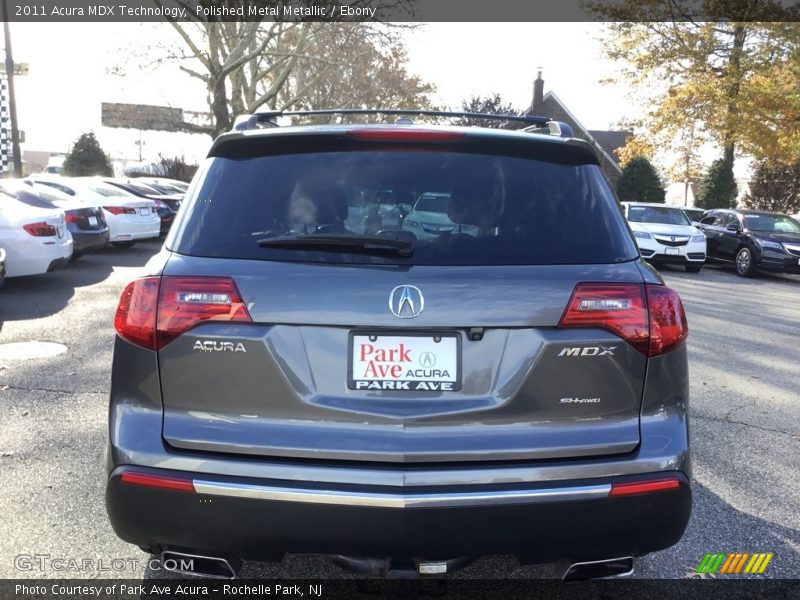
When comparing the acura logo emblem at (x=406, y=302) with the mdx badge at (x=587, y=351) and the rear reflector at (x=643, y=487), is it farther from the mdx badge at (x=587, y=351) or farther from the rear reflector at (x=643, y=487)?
the rear reflector at (x=643, y=487)

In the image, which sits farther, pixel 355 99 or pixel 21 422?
pixel 355 99

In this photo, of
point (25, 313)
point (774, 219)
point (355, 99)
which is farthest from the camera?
point (355, 99)

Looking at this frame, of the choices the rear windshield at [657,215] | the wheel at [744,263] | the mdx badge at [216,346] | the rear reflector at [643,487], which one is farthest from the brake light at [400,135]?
the wheel at [744,263]

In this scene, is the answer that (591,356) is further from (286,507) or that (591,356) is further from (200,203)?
(200,203)

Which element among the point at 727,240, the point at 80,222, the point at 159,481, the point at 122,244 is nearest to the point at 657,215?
the point at 727,240

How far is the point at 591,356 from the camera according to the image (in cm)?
236

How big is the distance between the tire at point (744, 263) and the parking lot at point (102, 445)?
8.74 meters

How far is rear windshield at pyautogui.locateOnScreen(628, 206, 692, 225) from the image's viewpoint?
59.6 feet

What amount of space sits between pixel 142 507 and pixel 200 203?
3.31 ft

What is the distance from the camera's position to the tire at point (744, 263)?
1774 centimetres

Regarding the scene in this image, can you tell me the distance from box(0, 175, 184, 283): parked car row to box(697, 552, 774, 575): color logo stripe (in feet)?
27.2

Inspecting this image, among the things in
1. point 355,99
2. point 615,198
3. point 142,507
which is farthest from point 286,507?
point 355,99

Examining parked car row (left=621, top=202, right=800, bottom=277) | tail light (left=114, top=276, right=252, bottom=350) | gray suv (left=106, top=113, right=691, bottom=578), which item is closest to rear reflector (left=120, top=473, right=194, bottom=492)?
gray suv (left=106, top=113, right=691, bottom=578)

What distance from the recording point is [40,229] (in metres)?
9.99
